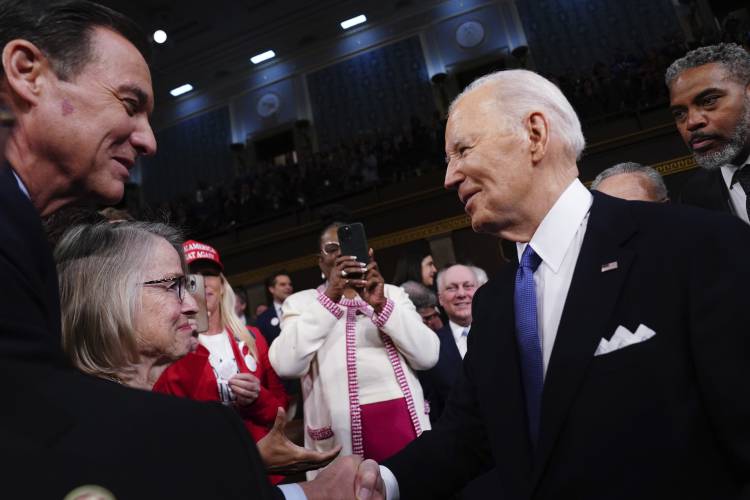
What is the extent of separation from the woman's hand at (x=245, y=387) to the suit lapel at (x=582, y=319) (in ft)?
3.67

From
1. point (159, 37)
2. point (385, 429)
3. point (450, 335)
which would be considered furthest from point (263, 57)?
point (385, 429)

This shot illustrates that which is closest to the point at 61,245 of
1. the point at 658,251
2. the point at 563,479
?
the point at 563,479

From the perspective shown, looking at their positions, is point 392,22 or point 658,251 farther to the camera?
point 392,22

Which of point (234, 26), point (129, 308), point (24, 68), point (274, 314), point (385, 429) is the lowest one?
point (385, 429)

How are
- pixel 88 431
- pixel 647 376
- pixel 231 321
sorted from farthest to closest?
pixel 231 321
pixel 647 376
pixel 88 431

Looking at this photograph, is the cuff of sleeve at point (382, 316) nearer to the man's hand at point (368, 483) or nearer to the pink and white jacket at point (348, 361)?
the pink and white jacket at point (348, 361)

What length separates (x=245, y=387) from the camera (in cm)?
189

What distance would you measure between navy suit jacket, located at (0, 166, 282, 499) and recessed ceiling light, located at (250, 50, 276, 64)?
51.0ft

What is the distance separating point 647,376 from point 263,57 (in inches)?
614

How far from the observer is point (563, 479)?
1.04 meters

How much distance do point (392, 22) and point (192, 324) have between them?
14.4 meters

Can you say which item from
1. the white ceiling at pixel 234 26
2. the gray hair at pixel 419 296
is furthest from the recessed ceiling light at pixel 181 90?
the gray hair at pixel 419 296

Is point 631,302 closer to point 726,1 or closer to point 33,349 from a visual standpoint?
point 33,349

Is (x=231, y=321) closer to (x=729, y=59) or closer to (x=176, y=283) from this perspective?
(x=176, y=283)
